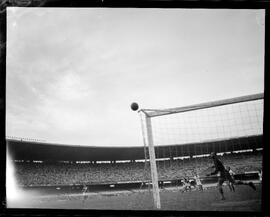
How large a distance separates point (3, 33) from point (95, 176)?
2343 centimetres

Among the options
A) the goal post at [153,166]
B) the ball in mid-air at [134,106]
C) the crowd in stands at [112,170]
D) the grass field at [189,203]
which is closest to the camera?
the goal post at [153,166]

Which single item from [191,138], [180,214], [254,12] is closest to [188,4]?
[254,12]

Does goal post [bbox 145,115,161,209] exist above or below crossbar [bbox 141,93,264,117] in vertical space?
below

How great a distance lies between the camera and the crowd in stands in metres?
23.4

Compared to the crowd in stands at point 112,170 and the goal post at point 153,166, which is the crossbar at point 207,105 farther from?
the crowd in stands at point 112,170

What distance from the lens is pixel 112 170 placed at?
28.3 m

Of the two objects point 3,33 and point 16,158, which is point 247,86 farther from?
point 16,158

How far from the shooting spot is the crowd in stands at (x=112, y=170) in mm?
23406

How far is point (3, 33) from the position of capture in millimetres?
5105

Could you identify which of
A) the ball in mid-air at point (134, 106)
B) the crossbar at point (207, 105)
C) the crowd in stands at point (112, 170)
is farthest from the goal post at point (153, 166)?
the crowd in stands at point (112, 170)

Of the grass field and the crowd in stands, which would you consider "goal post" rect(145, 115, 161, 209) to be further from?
the crowd in stands

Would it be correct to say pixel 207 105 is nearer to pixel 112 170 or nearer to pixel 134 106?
pixel 134 106

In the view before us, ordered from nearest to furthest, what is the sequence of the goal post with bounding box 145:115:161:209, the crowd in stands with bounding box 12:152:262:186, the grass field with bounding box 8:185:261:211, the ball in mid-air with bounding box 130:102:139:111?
the goal post with bounding box 145:115:161:209, the ball in mid-air with bounding box 130:102:139:111, the grass field with bounding box 8:185:261:211, the crowd in stands with bounding box 12:152:262:186

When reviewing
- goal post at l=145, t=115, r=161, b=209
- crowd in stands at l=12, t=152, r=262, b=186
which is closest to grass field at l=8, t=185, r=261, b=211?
goal post at l=145, t=115, r=161, b=209
